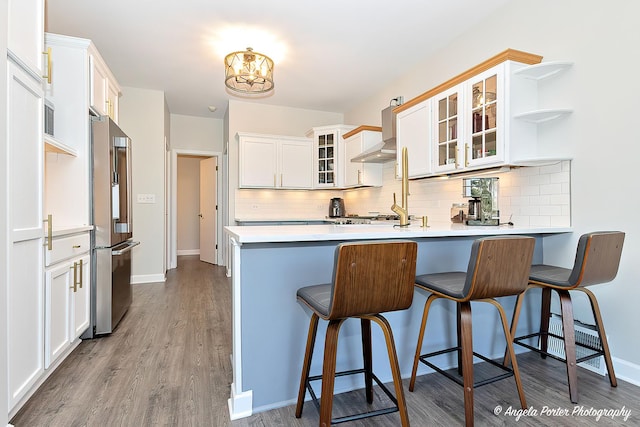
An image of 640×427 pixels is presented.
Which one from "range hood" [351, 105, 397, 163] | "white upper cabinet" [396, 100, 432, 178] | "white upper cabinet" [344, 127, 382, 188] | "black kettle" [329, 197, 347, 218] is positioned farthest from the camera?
"black kettle" [329, 197, 347, 218]

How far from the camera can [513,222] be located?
2.68m

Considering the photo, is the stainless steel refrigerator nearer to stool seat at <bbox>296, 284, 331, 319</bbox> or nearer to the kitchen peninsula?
the kitchen peninsula

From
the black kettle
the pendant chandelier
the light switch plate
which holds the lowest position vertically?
the black kettle

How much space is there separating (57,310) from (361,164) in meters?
3.61

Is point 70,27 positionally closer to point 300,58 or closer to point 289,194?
point 300,58

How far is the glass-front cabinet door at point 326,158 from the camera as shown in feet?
16.7

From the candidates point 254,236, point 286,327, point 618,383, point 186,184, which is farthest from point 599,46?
point 186,184

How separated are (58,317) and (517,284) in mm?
2642

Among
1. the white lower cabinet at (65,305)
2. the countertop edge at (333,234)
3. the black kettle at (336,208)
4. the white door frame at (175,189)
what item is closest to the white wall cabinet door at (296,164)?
the black kettle at (336,208)

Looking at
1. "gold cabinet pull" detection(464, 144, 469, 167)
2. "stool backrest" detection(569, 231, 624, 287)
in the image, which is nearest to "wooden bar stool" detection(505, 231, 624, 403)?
"stool backrest" detection(569, 231, 624, 287)

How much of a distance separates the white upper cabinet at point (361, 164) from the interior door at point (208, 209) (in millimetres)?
2684

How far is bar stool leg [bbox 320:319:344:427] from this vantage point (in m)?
1.29

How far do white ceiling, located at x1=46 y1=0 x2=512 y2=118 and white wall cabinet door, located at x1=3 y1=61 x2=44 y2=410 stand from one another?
157 cm

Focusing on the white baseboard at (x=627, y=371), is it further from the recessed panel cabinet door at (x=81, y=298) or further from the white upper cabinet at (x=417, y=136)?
the recessed panel cabinet door at (x=81, y=298)
